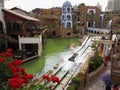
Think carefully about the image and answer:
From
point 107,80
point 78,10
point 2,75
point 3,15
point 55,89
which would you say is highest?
point 78,10

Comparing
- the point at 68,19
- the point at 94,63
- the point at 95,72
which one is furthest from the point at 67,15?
the point at 95,72

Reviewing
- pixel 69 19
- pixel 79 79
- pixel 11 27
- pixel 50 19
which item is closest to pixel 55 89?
pixel 79 79

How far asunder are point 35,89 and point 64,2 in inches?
1796

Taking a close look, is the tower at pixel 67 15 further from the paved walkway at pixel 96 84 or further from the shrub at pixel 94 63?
the paved walkway at pixel 96 84

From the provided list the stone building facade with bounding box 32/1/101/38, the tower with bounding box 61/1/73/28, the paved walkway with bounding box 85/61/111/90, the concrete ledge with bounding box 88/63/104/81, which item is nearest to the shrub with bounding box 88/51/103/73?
the concrete ledge with bounding box 88/63/104/81

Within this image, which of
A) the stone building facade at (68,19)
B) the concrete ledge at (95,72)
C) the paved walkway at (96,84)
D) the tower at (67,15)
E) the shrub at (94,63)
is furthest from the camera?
the tower at (67,15)

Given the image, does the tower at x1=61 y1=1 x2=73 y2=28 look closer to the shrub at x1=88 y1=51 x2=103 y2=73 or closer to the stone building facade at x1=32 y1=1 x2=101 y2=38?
the stone building facade at x1=32 y1=1 x2=101 y2=38

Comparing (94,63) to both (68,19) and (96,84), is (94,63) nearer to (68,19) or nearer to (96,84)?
(96,84)

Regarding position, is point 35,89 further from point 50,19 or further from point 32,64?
point 50,19

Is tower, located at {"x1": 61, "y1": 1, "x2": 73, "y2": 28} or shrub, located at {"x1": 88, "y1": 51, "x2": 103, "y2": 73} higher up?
tower, located at {"x1": 61, "y1": 1, "x2": 73, "y2": 28}

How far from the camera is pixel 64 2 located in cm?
4909

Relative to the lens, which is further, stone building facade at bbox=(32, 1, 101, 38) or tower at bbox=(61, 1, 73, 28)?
tower at bbox=(61, 1, 73, 28)

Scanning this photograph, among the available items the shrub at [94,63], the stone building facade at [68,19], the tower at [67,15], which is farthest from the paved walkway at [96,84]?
the tower at [67,15]

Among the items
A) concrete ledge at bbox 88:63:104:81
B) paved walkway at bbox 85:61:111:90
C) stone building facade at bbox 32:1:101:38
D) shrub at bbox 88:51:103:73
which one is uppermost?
stone building facade at bbox 32:1:101:38
